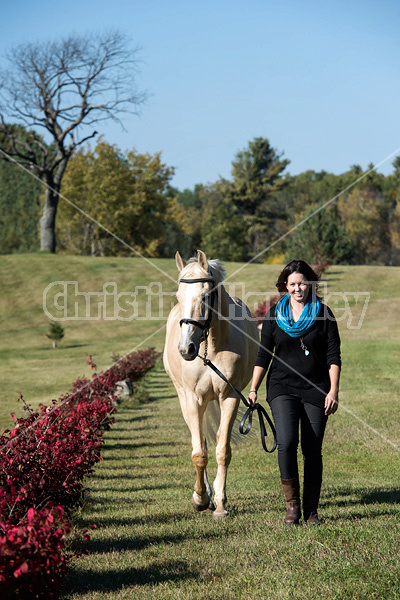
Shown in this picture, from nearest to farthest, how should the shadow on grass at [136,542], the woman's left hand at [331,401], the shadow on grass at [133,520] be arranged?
the shadow on grass at [136,542] → the woman's left hand at [331,401] → the shadow on grass at [133,520]

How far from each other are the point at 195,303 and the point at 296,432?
4.59 ft

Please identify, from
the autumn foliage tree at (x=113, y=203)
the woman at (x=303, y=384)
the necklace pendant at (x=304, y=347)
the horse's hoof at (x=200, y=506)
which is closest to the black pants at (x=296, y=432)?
the woman at (x=303, y=384)

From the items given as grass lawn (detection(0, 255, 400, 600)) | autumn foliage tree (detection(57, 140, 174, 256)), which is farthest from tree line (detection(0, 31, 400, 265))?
grass lawn (detection(0, 255, 400, 600))

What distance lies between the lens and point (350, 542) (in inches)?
183

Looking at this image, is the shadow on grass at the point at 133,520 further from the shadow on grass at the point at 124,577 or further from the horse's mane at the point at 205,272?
the horse's mane at the point at 205,272

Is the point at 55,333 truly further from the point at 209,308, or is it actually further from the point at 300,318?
the point at 300,318

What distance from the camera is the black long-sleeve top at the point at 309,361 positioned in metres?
5.30

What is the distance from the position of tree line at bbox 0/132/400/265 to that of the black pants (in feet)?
168

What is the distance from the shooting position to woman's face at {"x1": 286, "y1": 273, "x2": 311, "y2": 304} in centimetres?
536

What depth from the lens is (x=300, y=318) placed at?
17.5 ft

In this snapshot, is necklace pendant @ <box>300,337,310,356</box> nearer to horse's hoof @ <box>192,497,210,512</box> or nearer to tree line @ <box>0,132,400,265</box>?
horse's hoof @ <box>192,497,210,512</box>

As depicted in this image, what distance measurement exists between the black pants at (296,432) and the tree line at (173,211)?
168 feet

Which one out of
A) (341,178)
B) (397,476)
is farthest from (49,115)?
(397,476)

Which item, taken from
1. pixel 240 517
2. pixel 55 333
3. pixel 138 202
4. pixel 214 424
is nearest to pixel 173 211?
pixel 138 202
